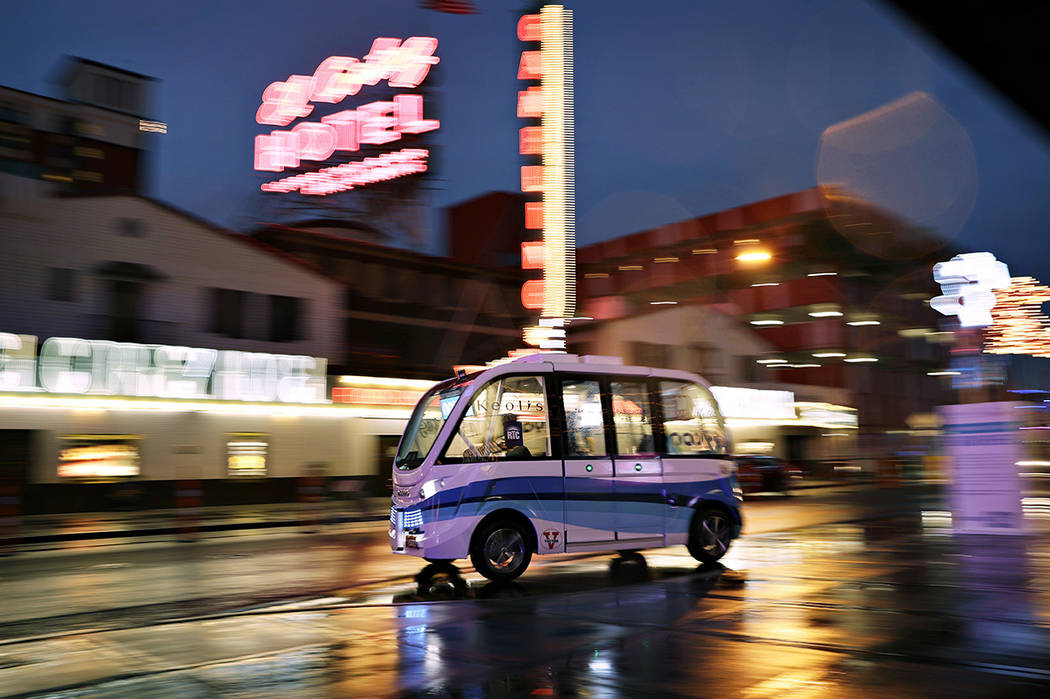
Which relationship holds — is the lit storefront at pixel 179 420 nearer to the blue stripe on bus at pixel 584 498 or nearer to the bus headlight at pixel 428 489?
the bus headlight at pixel 428 489

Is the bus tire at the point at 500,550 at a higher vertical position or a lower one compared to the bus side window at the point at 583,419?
lower

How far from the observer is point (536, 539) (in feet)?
38.9

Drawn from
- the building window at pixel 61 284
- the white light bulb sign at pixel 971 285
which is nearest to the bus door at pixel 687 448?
the white light bulb sign at pixel 971 285

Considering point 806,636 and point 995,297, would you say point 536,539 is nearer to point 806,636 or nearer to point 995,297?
point 806,636

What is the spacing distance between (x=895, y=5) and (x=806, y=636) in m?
5.55

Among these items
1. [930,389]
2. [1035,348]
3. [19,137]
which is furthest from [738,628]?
[930,389]

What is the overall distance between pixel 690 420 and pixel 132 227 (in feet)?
68.0

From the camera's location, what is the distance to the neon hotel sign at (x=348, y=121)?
3769 centimetres

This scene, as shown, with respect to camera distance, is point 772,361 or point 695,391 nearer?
point 695,391

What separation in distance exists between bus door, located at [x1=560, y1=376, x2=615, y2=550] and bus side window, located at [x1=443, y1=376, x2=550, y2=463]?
0.40 metres

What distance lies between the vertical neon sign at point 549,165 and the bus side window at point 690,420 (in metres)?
18.0

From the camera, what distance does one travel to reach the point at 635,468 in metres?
12.7

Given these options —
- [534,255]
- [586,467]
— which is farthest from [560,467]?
[534,255]

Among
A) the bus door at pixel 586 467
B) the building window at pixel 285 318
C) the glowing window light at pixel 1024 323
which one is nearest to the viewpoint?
the bus door at pixel 586 467
